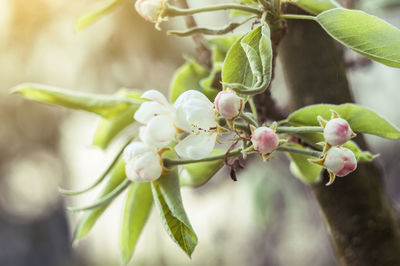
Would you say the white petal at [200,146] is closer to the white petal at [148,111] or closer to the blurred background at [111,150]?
the white petal at [148,111]

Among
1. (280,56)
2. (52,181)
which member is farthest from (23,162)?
(280,56)

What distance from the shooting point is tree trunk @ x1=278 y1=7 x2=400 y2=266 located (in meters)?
0.35

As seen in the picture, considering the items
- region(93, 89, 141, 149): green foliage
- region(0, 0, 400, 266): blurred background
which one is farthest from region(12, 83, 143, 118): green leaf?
region(0, 0, 400, 266): blurred background

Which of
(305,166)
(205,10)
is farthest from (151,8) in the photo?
(305,166)

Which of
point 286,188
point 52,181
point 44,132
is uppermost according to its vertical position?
point 286,188

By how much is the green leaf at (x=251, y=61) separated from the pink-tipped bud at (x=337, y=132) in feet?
0.12

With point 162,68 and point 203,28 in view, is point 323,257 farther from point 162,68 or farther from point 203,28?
point 203,28

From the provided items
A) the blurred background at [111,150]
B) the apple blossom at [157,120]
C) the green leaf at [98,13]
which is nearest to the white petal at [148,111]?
the apple blossom at [157,120]

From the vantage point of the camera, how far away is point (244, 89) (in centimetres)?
18

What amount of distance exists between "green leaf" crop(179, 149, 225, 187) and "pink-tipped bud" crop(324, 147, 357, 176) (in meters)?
0.07

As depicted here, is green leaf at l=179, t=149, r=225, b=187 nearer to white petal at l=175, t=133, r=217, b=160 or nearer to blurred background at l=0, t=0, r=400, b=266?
white petal at l=175, t=133, r=217, b=160

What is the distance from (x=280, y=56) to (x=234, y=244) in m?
1.83

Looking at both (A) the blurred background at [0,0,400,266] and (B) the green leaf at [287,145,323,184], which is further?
(A) the blurred background at [0,0,400,266]

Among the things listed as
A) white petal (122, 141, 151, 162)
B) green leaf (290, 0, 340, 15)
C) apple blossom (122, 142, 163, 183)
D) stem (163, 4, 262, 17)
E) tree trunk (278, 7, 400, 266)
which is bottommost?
tree trunk (278, 7, 400, 266)
